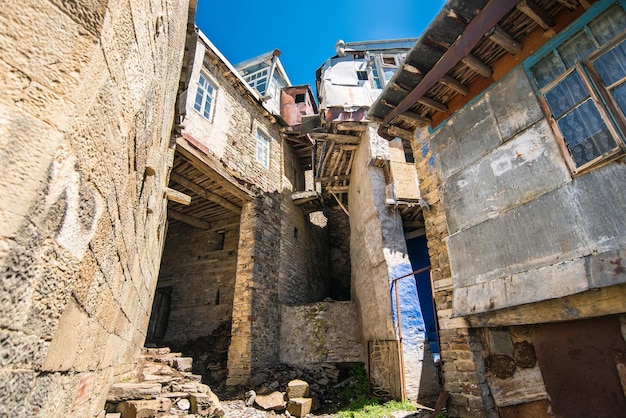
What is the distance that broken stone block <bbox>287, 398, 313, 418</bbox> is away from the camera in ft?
20.1

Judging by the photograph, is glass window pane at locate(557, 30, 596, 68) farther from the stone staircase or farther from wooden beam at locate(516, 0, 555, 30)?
the stone staircase

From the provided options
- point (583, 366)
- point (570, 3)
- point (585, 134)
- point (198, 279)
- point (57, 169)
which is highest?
point (570, 3)

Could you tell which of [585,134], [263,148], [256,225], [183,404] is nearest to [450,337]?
[585,134]

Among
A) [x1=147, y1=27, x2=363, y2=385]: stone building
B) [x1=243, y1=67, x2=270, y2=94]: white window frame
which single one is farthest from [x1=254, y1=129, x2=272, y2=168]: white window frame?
[x1=243, y1=67, x2=270, y2=94]: white window frame

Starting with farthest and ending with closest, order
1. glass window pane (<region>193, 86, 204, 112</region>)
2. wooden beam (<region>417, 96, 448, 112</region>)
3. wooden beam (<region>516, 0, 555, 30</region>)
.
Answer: glass window pane (<region>193, 86, 204, 112</region>), wooden beam (<region>417, 96, 448, 112</region>), wooden beam (<region>516, 0, 555, 30</region>)

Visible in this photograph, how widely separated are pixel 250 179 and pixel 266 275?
10.1 ft

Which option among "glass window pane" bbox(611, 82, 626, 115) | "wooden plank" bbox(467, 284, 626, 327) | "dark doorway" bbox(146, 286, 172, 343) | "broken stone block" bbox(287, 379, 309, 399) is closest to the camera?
"wooden plank" bbox(467, 284, 626, 327)

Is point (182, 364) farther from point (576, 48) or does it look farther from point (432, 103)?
point (576, 48)

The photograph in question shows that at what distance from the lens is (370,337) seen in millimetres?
7777

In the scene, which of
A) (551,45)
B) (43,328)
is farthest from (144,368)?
(551,45)

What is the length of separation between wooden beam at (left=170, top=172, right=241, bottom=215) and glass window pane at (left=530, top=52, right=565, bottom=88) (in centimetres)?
807

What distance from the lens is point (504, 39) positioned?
12.5ft

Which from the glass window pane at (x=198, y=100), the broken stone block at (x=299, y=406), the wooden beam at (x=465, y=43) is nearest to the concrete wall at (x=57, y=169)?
the wooden beam at (x=465, y=43)

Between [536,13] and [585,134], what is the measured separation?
1528 mm
